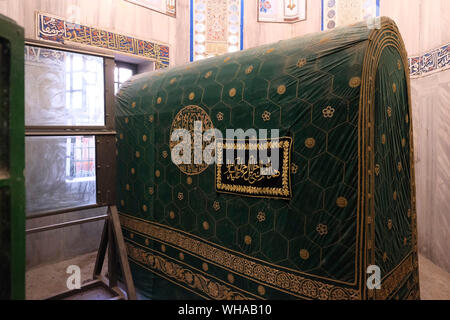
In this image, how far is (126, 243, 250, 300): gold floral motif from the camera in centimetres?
178

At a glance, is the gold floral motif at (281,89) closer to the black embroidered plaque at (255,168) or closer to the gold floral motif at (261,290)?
the black embroidered plaque at (255,168)

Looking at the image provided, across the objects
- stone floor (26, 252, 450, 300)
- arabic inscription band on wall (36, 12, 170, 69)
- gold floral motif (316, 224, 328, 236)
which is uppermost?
arabic inscription band on wall (36, 12, 170, 69)

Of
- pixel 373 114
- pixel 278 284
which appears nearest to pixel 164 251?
pixel 278 284

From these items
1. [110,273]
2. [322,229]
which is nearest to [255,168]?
[322,229]

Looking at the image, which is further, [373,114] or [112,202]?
[112,202]

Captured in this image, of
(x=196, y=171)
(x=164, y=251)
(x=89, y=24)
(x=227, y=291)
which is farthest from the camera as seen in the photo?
(x=89, y=24)

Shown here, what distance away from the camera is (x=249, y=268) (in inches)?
66.0

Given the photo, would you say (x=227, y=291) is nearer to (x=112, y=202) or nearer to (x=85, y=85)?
(x=112, y=202)

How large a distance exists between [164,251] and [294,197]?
109cm

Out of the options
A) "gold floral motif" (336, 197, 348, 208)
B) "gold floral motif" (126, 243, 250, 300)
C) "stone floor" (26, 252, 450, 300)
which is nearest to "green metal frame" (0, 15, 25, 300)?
"gold floral motif" (126, 243, 250, 300)

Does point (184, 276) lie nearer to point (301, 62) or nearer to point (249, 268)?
point (249, 268)

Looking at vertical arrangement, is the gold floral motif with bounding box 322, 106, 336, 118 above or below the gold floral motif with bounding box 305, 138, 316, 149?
above

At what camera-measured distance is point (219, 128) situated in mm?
1838

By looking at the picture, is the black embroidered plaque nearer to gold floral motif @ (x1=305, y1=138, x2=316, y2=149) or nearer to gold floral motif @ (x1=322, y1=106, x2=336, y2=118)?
gold floral motif @ (x1=305, y1=138, x2=316, y2=149)
